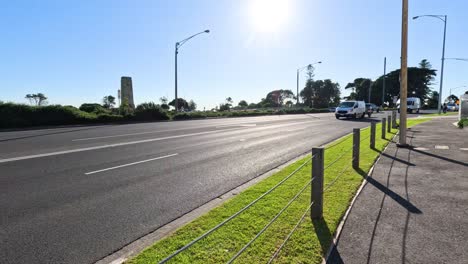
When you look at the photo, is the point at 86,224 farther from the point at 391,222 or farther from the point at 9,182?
the point at 391,222

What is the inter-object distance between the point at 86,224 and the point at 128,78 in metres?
41.0

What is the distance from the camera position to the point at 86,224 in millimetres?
4309

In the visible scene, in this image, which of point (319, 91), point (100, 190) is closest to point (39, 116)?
point (100, 190)

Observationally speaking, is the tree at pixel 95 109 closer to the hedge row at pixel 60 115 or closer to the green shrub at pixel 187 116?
the hedge row at pixel 60 115

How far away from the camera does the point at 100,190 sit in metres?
5.91

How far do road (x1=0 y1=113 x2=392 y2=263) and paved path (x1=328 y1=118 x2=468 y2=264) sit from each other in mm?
2564

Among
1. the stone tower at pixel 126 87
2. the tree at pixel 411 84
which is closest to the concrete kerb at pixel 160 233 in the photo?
the stone tower at pixel 126 87

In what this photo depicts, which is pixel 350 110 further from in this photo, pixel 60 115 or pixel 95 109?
pixel 60 115

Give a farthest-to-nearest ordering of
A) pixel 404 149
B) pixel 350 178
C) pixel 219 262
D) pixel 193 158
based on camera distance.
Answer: pixel 404 149
pixel 193 158
pixel 350 178
pixel 219 262

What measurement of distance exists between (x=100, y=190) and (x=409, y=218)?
17.3ft

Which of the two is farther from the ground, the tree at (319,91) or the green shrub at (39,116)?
the tree at (319,91)

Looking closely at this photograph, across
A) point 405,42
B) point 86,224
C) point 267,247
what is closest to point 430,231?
point 267,247

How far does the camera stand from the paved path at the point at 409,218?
3318mm

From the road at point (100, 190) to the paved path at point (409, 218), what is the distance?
256cm
